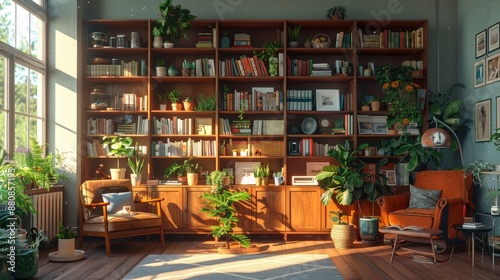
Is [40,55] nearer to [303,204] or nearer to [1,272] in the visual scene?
[1,272]

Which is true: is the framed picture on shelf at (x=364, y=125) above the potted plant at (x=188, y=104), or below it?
below

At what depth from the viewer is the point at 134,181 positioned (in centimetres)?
746

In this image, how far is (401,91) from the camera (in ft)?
24.2

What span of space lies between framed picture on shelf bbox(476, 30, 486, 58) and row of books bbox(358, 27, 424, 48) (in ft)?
2.40

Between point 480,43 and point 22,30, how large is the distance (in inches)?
232

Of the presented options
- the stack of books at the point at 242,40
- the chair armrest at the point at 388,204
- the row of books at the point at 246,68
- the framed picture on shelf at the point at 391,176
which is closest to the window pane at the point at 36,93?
the row of books at the point at 246,68

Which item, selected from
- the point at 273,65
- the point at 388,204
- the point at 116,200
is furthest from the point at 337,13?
the point at 116,200

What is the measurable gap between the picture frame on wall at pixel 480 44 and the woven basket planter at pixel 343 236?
9.38 feet

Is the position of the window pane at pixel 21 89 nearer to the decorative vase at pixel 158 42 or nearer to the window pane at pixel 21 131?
the window pane at pixel 21 131

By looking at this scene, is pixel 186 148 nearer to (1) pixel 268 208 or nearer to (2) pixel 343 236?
(1) pixel 268 208

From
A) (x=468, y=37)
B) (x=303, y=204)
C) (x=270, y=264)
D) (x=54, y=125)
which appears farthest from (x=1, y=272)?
(x=468, y=37)

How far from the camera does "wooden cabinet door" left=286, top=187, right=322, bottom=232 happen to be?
24.2ft

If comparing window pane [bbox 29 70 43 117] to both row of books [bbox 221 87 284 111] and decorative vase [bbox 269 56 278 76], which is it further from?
decorative vase [bbox 269 56 278 76]

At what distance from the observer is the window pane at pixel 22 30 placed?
662cm
